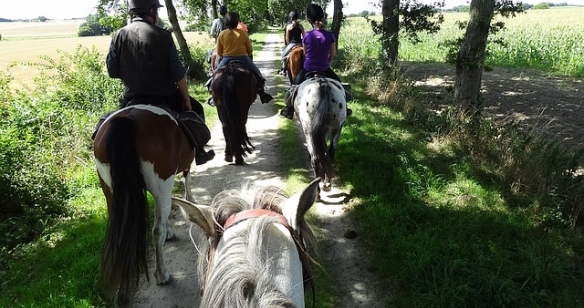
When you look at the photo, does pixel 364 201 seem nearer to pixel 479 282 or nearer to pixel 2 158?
pixel 479 282

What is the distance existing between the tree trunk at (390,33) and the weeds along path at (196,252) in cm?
568

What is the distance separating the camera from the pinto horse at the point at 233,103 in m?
5.95

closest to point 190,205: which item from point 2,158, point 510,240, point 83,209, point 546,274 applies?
point 546,274

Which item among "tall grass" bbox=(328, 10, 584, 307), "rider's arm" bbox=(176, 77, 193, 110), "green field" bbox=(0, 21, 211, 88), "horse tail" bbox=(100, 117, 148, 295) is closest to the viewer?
"horse tail" bbox=(100, 117, 148, 295)

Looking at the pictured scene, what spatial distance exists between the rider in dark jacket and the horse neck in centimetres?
271

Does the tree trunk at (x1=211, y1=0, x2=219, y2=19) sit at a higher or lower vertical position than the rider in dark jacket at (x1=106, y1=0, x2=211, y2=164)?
higher

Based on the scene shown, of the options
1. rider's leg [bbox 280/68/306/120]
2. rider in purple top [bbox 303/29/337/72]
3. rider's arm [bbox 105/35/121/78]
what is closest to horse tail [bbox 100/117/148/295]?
rider's arm [bbox 105/35/121/78]

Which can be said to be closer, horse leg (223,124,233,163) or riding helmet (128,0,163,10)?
riding helmet (128,0,163,10)

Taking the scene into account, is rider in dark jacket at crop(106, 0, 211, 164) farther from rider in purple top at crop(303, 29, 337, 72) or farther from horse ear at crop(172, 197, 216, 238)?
rider in purple top at crop(303, 29, 337, 72)

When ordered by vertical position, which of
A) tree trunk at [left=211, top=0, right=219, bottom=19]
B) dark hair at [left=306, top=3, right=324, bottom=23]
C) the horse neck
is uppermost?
tree trunk at [left=211, top=0, right=219, bottom=19]

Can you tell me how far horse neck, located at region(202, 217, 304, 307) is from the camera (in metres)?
1.12

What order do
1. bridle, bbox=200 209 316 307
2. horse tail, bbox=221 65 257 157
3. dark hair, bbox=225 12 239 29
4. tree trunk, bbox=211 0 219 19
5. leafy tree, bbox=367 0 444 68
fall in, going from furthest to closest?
tree trunk, bbox=211 0 219 19, leafy tree, bbox=367 0 444 68, dark hair, bbox=225 12 239 29, horse tail, bbox=221 65 257 157, bridle, bbox=200 209 316 307

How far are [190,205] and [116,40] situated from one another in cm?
280

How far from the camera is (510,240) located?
3826 millimetres
